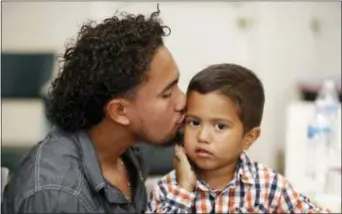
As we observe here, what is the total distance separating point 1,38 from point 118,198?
0.41 meters

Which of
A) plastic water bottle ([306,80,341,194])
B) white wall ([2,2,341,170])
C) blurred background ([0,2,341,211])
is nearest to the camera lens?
plastic water bottle ([306,80,341,194])

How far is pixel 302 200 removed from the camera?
3.85 feet

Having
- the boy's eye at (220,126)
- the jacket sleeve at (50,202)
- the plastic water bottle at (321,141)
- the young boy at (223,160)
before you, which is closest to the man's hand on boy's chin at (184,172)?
the young boy at (223,160)

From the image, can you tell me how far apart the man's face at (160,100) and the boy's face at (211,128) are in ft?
0.09

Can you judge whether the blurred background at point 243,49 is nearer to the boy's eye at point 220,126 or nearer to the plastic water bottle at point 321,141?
the plastic water bottle at point 321,141

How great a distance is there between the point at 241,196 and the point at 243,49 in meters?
1.13

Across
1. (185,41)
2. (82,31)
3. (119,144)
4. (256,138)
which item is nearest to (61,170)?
(119,144)

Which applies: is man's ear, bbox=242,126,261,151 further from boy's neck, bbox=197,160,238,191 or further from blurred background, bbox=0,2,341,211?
blurred background, bbox=0,2,341,211

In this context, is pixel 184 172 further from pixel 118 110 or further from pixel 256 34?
pixel 256 34

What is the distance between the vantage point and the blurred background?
1.71m


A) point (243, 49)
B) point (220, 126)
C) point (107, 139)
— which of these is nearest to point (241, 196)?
point (220, 126)

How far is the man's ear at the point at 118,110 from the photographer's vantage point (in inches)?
42.1

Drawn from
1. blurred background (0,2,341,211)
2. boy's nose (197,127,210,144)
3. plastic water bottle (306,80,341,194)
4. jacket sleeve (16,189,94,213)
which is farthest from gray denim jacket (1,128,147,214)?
plastic water bottle (306,80,341,194)

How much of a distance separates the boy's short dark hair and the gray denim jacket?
25cm
